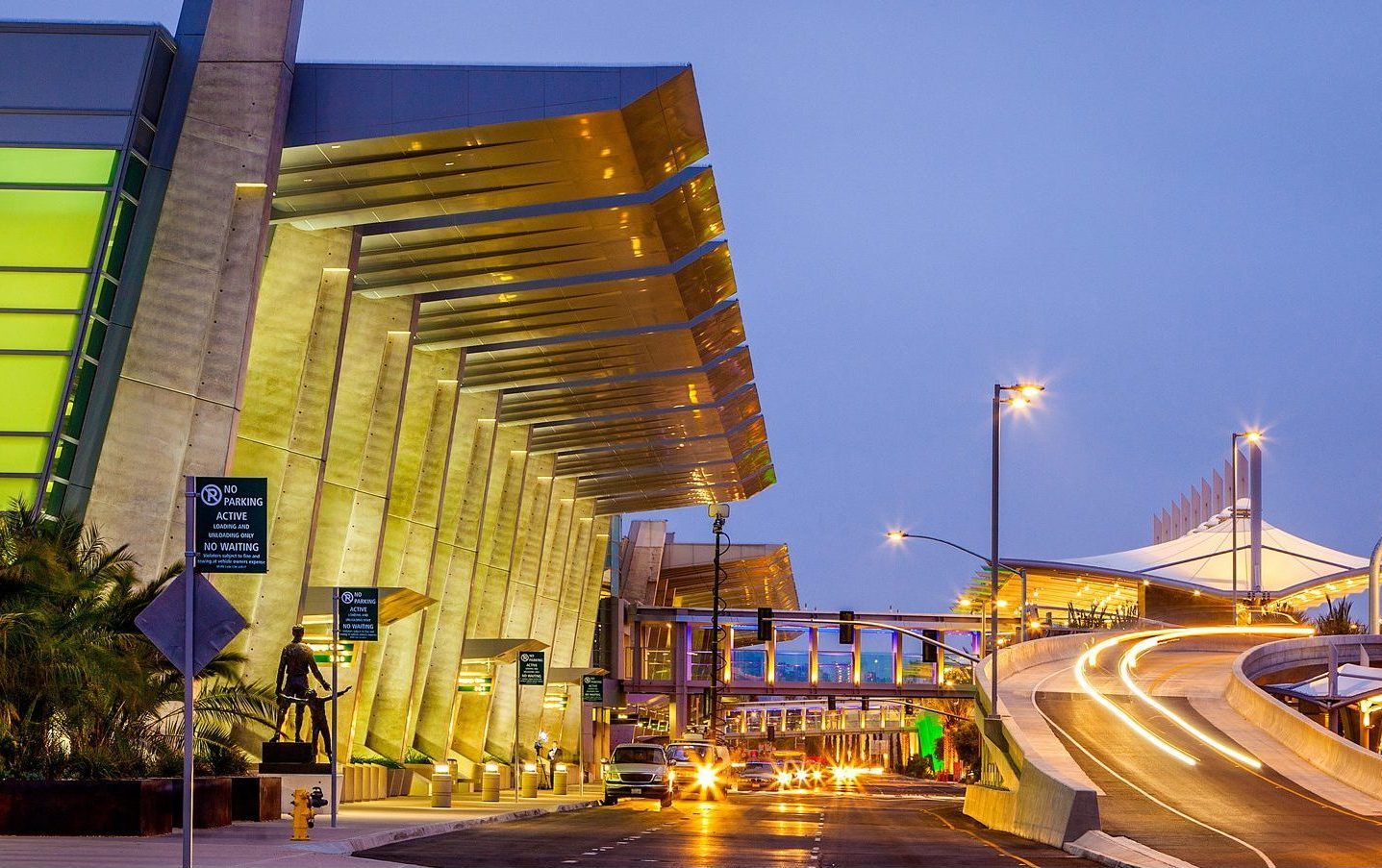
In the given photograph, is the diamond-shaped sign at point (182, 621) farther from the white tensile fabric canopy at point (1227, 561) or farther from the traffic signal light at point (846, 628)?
the white tensile fabric canopy at point (1227, 561)

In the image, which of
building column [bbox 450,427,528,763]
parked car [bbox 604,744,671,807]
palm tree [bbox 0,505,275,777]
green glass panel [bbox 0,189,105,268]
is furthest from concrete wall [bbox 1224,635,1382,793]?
green glass panel [bbox 0,189,105,268]

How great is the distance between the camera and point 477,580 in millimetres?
57562

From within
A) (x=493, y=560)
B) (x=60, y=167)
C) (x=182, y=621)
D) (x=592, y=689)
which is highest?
(x=60, y=167)

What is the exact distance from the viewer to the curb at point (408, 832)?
22.0 m

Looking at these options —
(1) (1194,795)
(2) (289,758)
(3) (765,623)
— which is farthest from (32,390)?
(3) (765,623)

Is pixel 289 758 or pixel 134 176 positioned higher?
pixel 134 176

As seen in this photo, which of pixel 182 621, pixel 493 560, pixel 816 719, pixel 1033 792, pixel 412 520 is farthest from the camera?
pixel 816 719

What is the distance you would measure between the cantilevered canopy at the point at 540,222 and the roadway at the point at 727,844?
12.2 meters

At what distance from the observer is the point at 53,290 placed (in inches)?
1202

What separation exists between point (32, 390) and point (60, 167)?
3.99 meters

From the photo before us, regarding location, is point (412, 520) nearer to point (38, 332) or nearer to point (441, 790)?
point (441, 790)

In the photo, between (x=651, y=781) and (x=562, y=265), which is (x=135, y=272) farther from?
(x=651, y=781)

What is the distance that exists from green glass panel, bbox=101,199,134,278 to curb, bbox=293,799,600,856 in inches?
438

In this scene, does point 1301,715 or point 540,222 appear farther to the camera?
→ point 1301,715
